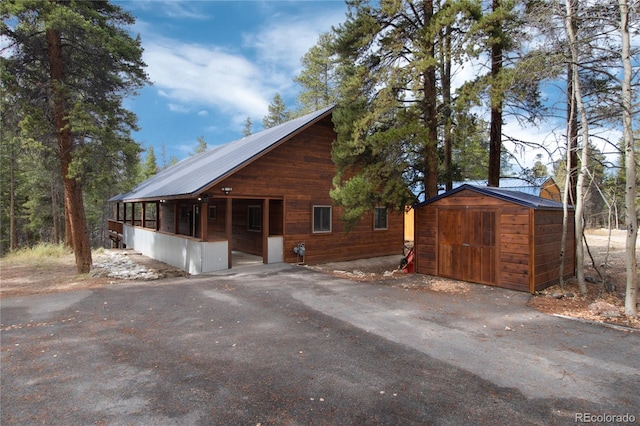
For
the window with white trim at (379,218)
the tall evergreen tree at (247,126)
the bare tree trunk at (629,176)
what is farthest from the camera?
the tall evergreen tree at (247,126)

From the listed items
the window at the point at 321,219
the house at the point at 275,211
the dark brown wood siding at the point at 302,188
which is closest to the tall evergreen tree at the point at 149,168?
the house at the point at 275,211

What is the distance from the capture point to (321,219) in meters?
12.7

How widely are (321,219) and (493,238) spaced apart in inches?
246

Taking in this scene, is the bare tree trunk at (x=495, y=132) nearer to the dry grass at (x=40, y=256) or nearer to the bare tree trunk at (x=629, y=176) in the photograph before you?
the bare tree trunk at (x=629, y=176)

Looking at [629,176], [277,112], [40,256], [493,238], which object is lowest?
[40,256]

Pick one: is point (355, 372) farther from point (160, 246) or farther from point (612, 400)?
point (160, 246)

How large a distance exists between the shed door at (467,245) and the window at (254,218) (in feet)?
22.5

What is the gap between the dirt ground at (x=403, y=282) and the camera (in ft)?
20.8

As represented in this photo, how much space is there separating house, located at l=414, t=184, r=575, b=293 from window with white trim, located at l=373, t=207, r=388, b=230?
4.92m

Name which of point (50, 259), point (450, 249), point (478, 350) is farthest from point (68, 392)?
point (50, 259)

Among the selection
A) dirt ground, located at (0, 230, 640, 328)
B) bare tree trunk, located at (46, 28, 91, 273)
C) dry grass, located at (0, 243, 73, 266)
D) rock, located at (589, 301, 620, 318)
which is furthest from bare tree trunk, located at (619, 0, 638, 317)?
dry grass, located at (0, 243, 73, 266)

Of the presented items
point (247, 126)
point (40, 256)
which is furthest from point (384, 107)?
point (247, 126)

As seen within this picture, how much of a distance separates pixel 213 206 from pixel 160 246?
10.8ft

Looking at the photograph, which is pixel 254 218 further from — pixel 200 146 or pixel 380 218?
pixel 200 146
